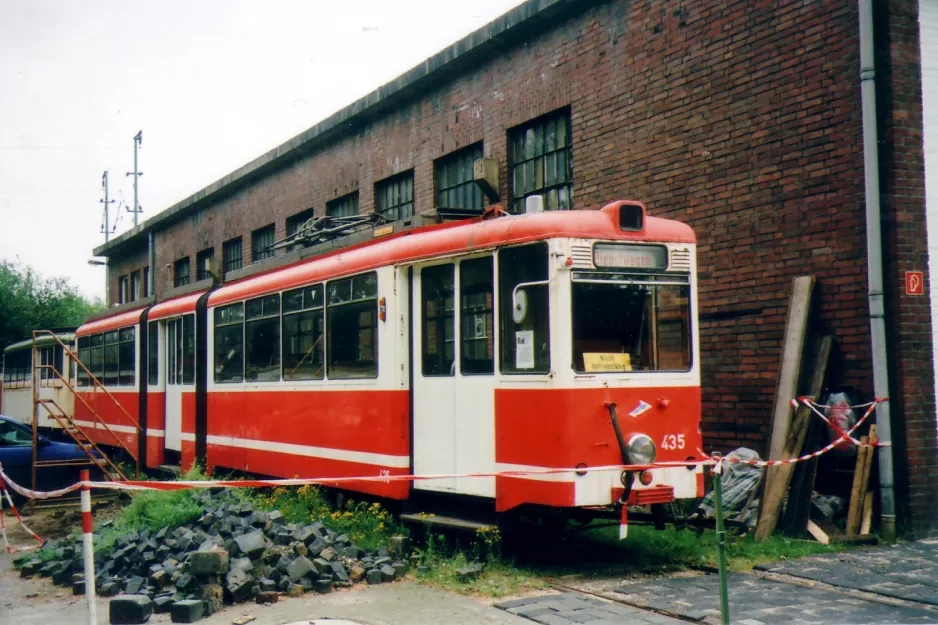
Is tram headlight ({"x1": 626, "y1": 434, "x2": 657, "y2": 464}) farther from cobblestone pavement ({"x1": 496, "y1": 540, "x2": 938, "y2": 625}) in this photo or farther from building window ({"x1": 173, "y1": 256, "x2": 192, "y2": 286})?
building window ({"x1": 173, "y1": 256, "x2": 192, "y2": 286})

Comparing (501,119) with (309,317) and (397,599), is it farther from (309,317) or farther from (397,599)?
(397,599)

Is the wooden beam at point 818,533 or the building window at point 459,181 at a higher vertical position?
the building window at point 459,181

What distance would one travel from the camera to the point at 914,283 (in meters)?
9.04

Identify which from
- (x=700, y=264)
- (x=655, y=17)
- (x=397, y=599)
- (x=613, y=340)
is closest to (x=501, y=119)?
(x=655, y=17)

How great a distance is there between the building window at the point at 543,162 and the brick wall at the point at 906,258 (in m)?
4.92

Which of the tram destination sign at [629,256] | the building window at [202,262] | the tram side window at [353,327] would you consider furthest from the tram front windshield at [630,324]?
the building window at [202,262]

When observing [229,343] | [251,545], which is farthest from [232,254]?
[251,545]

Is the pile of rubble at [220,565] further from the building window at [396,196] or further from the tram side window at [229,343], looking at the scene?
the building window at [396,196]

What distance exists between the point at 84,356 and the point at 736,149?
15142mm

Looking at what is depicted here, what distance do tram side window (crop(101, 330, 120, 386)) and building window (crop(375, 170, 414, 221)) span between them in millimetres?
5622

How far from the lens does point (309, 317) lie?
438 inches

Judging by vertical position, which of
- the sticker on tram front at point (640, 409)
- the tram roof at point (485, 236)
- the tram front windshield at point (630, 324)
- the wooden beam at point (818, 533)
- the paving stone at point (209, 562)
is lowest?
the wooden beam at point (818, 533)

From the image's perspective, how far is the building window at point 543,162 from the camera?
44.3 ft

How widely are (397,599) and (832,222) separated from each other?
5577mm
